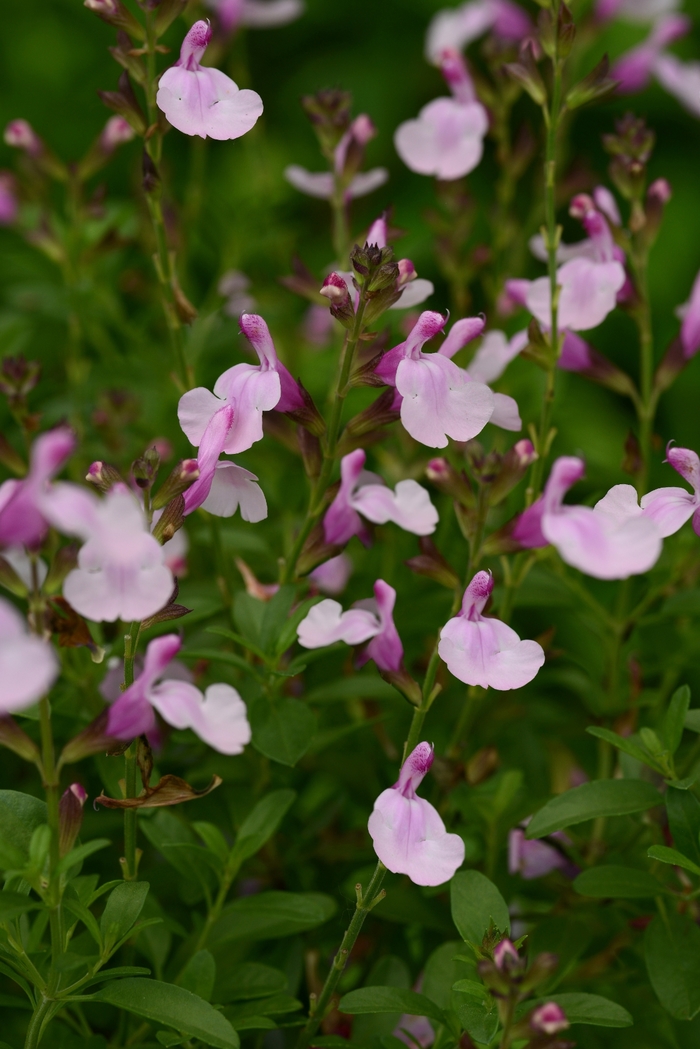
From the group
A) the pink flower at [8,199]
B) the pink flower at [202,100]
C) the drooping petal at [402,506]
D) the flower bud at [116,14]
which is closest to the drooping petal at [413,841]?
the drooping petal at [402,506]

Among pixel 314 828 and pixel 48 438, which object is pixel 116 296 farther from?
pixel 48 438

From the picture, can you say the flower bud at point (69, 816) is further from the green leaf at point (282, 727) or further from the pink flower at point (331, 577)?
the pink flower at point (331, 577)

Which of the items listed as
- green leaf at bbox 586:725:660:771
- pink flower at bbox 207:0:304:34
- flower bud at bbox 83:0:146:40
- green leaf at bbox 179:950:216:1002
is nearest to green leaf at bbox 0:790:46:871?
green leaf at bbox 179:950:216:1002

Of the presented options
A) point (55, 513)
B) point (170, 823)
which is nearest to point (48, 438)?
point (55, 513)

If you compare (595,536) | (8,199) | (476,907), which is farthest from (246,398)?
(8,199)

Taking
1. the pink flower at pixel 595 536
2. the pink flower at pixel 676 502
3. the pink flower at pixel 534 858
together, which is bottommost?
the pink flower at pixel 534 858

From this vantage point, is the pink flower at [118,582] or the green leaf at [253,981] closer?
the pink flower at [118,582]

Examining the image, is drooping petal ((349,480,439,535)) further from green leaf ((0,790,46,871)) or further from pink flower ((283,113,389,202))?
pink flower ((283,113,389,202))
